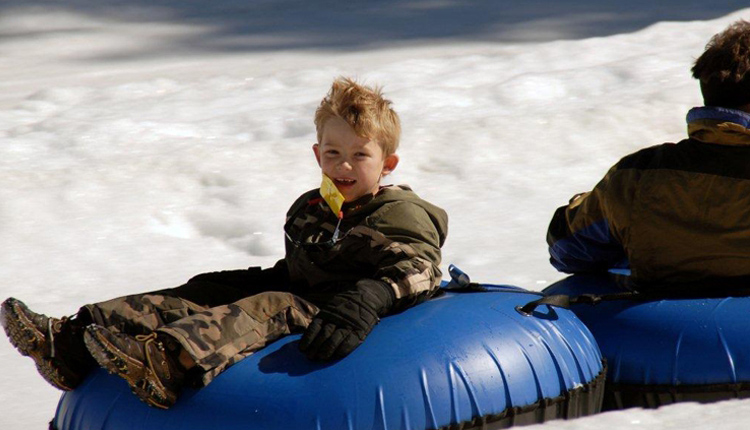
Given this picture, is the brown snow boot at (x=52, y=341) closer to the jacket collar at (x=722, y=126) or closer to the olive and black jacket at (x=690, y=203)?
the olive and black jacket at (x=690, y=203)

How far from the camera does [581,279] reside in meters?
4.12

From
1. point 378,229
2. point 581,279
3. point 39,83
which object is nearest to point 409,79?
point 39,83

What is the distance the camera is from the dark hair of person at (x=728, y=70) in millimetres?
3631

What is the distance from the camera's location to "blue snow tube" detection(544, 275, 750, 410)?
140 inches

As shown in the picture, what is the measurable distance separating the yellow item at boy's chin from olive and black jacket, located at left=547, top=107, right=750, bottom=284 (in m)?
0.85

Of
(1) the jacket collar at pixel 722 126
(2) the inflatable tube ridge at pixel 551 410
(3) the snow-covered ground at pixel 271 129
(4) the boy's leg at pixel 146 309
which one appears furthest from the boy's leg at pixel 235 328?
(1) the jacket collar at pixel 722 126

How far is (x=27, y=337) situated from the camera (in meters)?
3.30

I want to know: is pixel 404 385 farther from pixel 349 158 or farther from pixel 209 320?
pixel 349 158

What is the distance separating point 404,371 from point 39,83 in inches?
287

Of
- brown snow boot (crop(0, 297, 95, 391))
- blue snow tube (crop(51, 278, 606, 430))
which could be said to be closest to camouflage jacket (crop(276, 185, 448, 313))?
blue snow tube (crop(51, 278, 606, 430))

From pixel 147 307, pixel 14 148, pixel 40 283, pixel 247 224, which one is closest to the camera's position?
pixel 147 307

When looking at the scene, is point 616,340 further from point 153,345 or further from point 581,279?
point 153,345

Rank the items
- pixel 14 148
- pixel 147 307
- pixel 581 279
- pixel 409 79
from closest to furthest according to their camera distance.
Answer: pixel 147 307 < pixel 581 279 < pixel 14 148 < pixel 409 79

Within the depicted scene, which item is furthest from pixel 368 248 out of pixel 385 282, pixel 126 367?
pixel 126 367
